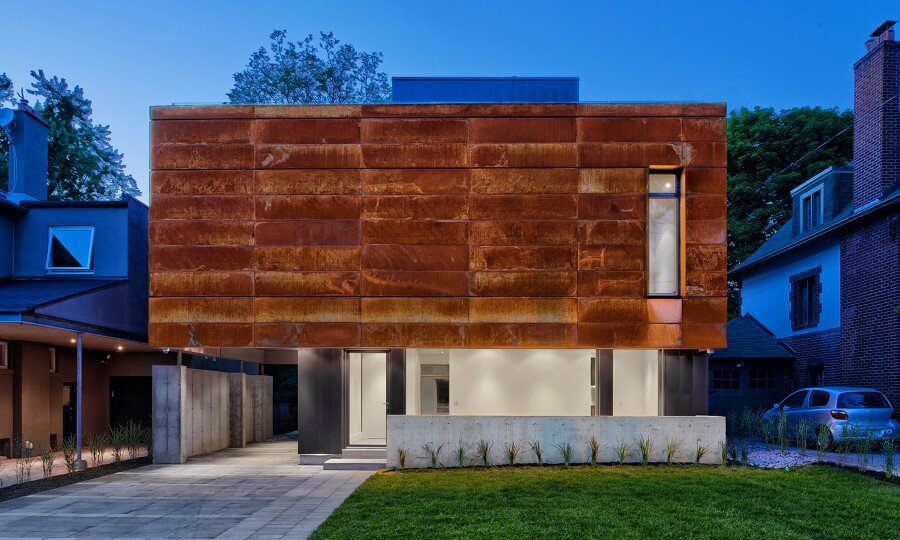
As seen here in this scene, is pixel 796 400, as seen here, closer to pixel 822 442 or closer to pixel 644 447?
pixel 822 442

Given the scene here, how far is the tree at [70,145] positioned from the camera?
29.0 meters

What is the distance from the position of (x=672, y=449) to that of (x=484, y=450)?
355 centimetres

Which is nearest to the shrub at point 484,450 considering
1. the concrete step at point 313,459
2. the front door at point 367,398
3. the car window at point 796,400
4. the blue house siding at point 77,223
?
the front door at point 367,398

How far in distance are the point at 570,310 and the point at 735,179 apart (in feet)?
74.1

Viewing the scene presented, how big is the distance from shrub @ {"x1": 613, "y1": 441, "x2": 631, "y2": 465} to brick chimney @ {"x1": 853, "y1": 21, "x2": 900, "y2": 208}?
10.5 metres

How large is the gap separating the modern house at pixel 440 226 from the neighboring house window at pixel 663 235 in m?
0.03

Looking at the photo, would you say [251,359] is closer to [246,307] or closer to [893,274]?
[246,307]

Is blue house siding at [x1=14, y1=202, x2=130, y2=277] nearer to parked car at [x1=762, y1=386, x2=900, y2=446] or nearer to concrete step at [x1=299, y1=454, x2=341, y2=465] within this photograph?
concrete step at [x1=299, y1=454, x2=341, y2=465]

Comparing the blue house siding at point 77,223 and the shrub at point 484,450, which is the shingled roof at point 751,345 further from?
the blue house siding at point 77,223

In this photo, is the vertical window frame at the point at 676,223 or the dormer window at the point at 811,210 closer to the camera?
the vertical window frame at the point at 676,223

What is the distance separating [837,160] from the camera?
3108 cm

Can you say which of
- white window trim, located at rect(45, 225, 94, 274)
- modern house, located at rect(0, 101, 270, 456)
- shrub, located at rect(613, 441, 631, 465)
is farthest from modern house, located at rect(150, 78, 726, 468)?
white window trim, located at rect(45, 225, 94, 274)

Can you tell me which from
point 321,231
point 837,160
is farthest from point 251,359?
point 837,160

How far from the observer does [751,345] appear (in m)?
22.2
